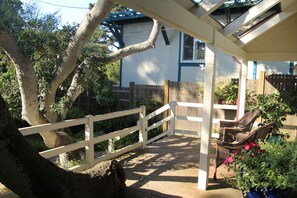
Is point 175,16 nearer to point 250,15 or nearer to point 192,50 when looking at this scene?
point 250,15

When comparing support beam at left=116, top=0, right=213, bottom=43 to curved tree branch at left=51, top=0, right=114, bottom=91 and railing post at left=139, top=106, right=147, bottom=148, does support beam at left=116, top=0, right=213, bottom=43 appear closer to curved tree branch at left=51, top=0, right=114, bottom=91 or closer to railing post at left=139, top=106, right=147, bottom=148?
curved tree branch at left=51, top=0, right=114, bottom=91

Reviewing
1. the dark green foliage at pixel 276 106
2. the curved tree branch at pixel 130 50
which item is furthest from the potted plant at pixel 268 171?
the curved tree branch at pixel 130 50

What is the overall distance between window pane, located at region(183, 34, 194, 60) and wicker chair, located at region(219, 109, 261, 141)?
223 inches

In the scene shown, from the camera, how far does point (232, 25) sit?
462cm

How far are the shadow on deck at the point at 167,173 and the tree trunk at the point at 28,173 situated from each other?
138 centimetres

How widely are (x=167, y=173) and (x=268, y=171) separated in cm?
221

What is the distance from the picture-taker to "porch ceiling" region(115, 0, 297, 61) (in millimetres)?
2789

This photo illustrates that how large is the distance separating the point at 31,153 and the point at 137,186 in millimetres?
2542

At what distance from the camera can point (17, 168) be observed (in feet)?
6.24

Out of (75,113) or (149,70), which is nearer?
(75,113)

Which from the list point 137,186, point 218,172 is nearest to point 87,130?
point 137,186

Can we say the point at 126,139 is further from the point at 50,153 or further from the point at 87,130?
the point at 50,153

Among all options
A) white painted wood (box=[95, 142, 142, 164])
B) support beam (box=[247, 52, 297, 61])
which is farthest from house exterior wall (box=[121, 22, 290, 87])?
white painted wood (box=[95, 142, 142, 164])

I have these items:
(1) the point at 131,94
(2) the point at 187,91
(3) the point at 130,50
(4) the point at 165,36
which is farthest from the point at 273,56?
(4) the point at 165,36
